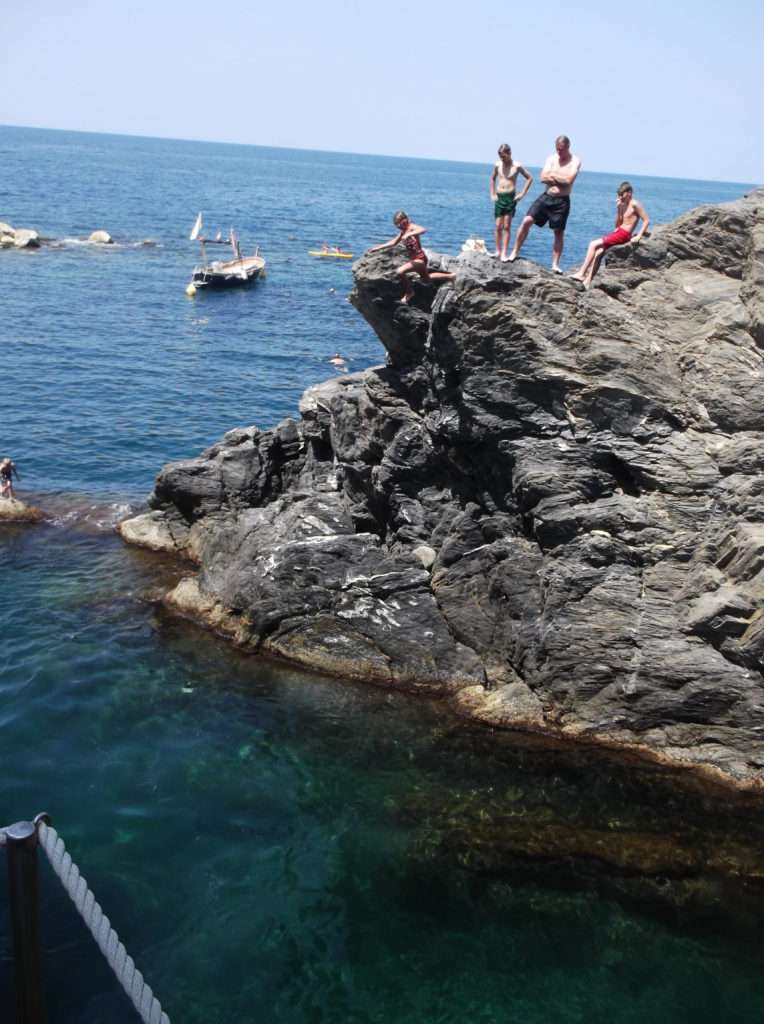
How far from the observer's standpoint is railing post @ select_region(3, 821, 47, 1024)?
750 centimetres

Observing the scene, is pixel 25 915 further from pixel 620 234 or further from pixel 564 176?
pixel 620 234

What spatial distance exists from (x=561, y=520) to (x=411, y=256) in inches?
325

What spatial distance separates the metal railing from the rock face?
14.9 metres

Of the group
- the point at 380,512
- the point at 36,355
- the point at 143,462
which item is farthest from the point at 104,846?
the point at 36,355

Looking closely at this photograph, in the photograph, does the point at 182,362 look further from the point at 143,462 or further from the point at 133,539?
the point at 133,539

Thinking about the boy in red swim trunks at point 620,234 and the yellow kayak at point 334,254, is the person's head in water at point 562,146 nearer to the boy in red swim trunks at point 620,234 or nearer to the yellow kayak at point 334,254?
the boy in red swim trunks at point 620,234

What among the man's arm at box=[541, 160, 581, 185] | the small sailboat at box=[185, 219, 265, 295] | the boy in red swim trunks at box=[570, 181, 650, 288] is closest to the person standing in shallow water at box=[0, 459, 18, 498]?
the boy in red swim trunks at box=[570, 181, 650, 288]

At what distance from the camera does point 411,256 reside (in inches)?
934

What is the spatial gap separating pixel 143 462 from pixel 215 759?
2061 centimetres

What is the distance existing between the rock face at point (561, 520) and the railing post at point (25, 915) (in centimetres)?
1452

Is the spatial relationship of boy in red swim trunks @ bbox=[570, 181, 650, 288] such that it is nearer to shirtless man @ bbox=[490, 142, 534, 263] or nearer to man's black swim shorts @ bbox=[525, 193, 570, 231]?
man's black swim shorts @ bbox=[525, 193, 570, 231]

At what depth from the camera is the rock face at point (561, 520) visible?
66.9 ft

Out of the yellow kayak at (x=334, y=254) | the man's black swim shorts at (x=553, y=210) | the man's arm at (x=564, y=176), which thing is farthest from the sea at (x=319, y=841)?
the yellow kayak at (x=334, y=254)

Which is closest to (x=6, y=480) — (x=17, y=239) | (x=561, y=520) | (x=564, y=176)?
(x=561, y=520)
